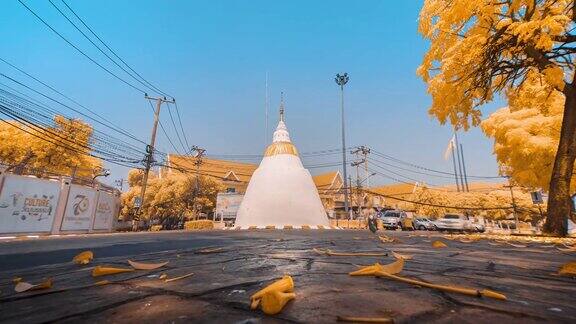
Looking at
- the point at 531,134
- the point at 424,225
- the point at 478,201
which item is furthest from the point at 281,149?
the point at 478,201

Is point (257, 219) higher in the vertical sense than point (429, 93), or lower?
lower

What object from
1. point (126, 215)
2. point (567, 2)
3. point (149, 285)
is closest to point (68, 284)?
point (149, 285)

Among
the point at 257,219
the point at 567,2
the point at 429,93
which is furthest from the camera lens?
the point at 257,219

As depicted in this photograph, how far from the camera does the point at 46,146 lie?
Answer: 21.3 meters

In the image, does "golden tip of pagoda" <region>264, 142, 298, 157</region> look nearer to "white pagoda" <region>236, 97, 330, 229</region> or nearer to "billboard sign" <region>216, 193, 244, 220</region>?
"white pagoda" <region>236, 97, 330, 229</region>

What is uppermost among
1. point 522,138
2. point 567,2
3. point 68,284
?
point 567,2

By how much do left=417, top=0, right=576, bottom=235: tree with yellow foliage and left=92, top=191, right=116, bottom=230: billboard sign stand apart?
18.7m

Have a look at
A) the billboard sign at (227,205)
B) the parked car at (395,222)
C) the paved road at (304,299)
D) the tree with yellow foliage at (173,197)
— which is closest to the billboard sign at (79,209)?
the tree with yellow foliage at (173,197)

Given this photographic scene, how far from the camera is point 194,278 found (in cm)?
215

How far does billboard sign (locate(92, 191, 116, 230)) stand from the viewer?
58.6ft

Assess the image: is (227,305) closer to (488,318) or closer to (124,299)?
(124,299)

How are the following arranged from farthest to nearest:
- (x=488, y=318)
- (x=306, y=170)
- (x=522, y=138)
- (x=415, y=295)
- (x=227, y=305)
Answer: (x=306, y=170) → (x=522, y=138) → (x=415, y=295) → (x=227, y=305) → (x=488, y=318)

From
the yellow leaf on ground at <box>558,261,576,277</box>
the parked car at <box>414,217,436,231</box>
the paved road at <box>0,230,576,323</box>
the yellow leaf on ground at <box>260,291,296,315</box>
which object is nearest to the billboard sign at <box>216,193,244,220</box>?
the parked car at <box>414,217,436,231</box>

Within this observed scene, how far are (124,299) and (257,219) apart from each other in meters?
23.2
